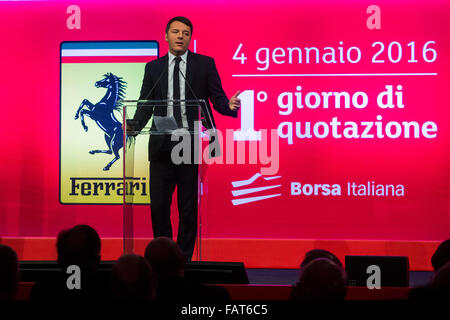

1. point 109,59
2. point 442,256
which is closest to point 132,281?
point 442,256

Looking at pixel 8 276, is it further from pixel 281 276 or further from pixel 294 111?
pixel 294 111

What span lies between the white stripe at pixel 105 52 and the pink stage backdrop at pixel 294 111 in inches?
4.4

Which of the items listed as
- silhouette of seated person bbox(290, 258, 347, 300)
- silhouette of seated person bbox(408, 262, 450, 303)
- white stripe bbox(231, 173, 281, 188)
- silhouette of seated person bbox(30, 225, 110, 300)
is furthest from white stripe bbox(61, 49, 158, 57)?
silhouette of seated person bbox(408, 262, 450, 303)

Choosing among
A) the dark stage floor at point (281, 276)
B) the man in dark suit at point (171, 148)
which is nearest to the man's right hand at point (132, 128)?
the man in dark suit at point (171, 148)

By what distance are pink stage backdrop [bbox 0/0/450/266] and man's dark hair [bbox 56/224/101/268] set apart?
2.60 m

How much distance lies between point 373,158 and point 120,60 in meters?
2.61

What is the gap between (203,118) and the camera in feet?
11.2

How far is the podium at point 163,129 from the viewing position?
3.33m

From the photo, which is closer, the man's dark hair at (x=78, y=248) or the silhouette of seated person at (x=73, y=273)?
the silhouette of seated person at (x=73, y=273)

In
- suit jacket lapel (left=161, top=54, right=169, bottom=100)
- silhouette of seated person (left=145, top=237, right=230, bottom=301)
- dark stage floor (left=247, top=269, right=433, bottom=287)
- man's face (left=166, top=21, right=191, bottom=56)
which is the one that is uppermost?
man's face (left=166, top=21, right=191, bottom=56)

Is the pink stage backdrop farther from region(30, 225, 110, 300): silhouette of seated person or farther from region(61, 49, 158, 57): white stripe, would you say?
region(30, 225, 110, 300): silhouette of seated person

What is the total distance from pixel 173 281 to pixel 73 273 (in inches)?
17.5

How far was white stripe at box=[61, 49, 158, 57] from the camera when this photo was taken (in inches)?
211

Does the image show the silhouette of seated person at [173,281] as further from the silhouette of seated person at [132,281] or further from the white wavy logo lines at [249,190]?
the white wavy logo lines at [249,190]
